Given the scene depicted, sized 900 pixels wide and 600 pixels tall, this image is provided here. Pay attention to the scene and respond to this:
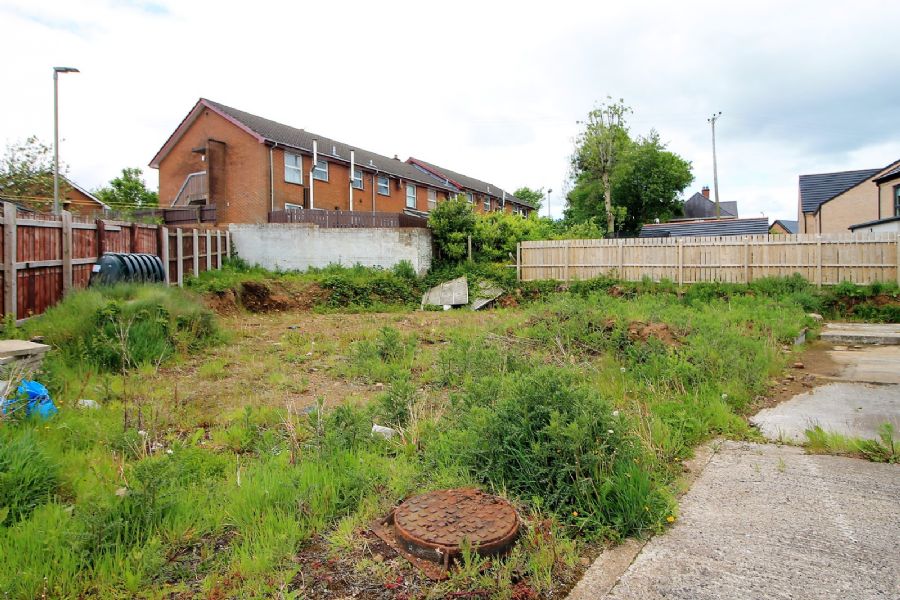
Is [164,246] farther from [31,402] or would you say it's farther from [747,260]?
[747,260]

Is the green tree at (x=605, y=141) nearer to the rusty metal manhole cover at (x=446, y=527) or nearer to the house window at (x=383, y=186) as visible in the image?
the house window at (x=383, y=186)

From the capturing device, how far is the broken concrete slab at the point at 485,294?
17.3m

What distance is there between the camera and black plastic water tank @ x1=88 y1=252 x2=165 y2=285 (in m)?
9.87

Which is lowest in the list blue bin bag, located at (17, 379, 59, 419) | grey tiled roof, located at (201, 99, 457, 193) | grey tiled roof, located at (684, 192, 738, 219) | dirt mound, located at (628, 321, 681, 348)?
blue bin bag, located at (17, 379, 59, 419)

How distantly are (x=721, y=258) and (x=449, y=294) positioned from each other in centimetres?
839

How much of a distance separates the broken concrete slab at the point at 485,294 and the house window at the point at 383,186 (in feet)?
46.5

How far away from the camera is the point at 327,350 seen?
8.69m

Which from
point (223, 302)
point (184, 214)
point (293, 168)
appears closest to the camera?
point (223, 302)

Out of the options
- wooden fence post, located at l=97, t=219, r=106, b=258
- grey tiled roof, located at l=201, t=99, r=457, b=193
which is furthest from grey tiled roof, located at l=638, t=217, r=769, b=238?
wooden fence post, located at l=97, t=219, r=106, b=258

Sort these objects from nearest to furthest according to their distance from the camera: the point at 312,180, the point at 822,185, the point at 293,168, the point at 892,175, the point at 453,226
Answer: the point at 453,226
the point at 892,175
the point at 293,168
the point at 312,180
the point at 822,185

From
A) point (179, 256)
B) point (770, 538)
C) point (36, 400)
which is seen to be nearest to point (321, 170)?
A: point (179, 256)

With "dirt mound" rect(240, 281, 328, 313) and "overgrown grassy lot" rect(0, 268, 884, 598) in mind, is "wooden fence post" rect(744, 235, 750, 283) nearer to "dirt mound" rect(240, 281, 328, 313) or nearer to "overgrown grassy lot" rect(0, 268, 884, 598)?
"overgrown grassy lot" rect(0, 268, 884, 598)

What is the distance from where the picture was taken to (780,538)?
2.73 metres

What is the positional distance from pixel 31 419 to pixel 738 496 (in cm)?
526
